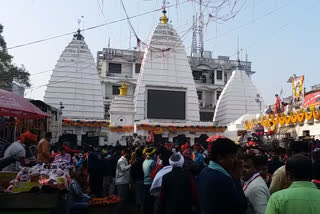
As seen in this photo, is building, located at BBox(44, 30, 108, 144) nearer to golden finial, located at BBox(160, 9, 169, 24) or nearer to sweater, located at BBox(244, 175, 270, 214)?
golden finial, located at BBox(160, 9, 169, 24)

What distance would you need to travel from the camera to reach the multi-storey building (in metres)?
43.5

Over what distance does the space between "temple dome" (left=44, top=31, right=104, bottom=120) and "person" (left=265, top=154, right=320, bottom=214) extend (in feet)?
94.8

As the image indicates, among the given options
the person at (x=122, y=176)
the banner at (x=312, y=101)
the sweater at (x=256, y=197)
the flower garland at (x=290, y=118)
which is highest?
the banner at (x=312, y=101)

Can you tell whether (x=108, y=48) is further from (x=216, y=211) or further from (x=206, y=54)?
(x=216, y=211)

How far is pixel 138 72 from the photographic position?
148ft

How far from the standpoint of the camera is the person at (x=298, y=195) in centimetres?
221

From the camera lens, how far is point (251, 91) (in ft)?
125

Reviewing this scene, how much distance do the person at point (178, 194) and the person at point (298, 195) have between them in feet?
6.40

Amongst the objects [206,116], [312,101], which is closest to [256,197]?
[312,101]

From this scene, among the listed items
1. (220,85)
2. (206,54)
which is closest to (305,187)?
(220,85)

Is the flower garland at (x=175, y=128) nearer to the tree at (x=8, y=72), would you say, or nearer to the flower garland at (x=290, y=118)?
the flower garland at (x=290, y=118)

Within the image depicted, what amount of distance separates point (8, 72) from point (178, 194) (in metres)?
24.3

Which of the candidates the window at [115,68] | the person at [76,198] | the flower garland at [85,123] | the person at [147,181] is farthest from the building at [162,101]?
the person at [76,198]

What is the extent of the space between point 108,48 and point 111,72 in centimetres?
346
